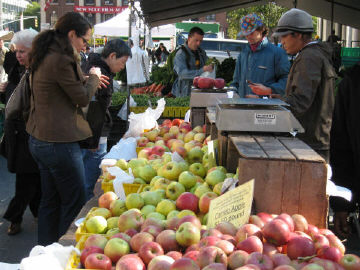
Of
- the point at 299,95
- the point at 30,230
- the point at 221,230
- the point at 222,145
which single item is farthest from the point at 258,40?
the point at 221,230

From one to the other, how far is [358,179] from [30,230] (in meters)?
3.46

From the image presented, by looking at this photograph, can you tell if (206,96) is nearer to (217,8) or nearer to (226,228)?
(226,228)

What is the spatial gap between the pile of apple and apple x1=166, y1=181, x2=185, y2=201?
474mm

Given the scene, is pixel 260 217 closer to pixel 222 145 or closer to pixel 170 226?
pixel 170 226

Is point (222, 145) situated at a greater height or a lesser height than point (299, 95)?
lesser

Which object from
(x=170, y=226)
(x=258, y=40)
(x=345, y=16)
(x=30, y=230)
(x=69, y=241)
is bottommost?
(x=30, y=230)

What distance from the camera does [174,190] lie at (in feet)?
8.60

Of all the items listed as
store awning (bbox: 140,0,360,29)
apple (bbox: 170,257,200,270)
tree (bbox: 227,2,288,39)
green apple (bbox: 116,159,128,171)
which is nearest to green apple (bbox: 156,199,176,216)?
apple (bbox: 170,257,200,270)

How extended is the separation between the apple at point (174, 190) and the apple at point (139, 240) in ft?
2.12

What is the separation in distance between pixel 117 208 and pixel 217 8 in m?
8.40

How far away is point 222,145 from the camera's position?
2811mm

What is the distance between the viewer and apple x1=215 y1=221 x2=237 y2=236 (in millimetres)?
1905

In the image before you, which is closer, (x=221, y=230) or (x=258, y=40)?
(x=221, y=230)

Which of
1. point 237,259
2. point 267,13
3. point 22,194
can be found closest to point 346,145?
point 237,259
